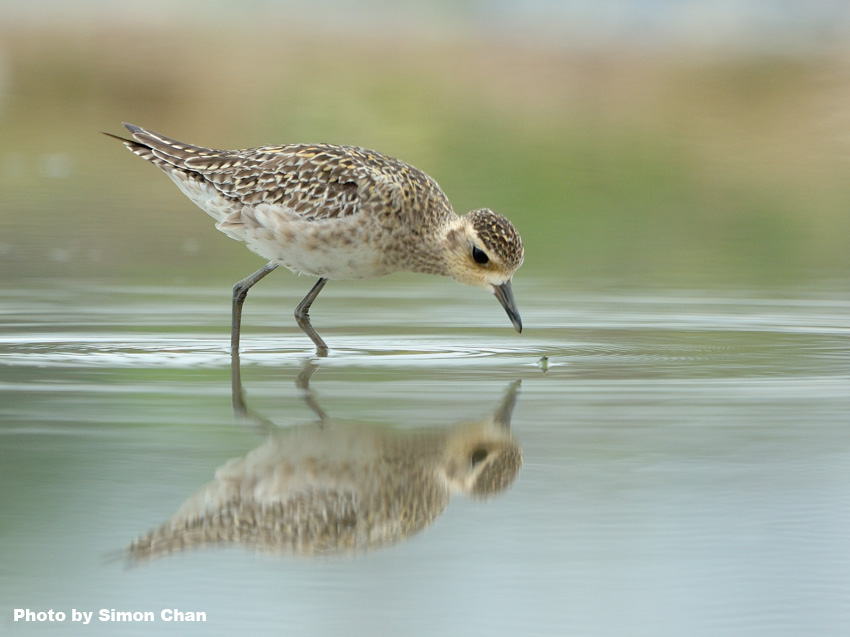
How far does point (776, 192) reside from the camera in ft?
63.5

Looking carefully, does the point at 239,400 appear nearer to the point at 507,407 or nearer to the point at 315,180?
the point at 507,407

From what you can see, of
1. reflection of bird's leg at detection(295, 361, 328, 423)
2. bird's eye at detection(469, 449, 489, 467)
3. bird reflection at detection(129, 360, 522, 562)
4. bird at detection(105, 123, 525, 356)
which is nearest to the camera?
bird reflection at detection(129, 360, 522, 562)

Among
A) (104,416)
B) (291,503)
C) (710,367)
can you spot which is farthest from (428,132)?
(291,503)

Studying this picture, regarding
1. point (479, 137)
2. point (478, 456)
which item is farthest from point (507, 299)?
point (479, 137)

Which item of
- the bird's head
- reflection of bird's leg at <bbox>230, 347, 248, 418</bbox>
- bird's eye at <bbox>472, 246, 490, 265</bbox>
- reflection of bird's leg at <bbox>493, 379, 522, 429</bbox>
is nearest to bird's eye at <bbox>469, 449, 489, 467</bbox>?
reflection of bird's leg at <bbox>493, 379, 522, 429</bbox>

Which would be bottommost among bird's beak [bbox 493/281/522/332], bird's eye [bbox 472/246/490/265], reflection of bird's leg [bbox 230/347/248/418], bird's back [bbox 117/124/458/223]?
reflection of bird's leg [bbox 230/347/248/418]

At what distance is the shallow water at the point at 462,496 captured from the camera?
4770mm

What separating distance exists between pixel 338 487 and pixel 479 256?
13.5 feet

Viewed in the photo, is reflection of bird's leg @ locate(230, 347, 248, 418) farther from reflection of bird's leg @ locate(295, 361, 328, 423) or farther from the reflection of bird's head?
the reflection of bird's head

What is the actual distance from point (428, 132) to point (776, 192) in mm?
5031

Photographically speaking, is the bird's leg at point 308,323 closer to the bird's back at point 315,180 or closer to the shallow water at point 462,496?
the shallow water at point 462,496

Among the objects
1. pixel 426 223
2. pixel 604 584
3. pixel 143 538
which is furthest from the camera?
pixel 426 223

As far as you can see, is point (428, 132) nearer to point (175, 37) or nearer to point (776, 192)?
point (776, 192)

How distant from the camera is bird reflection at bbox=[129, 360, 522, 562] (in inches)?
209
